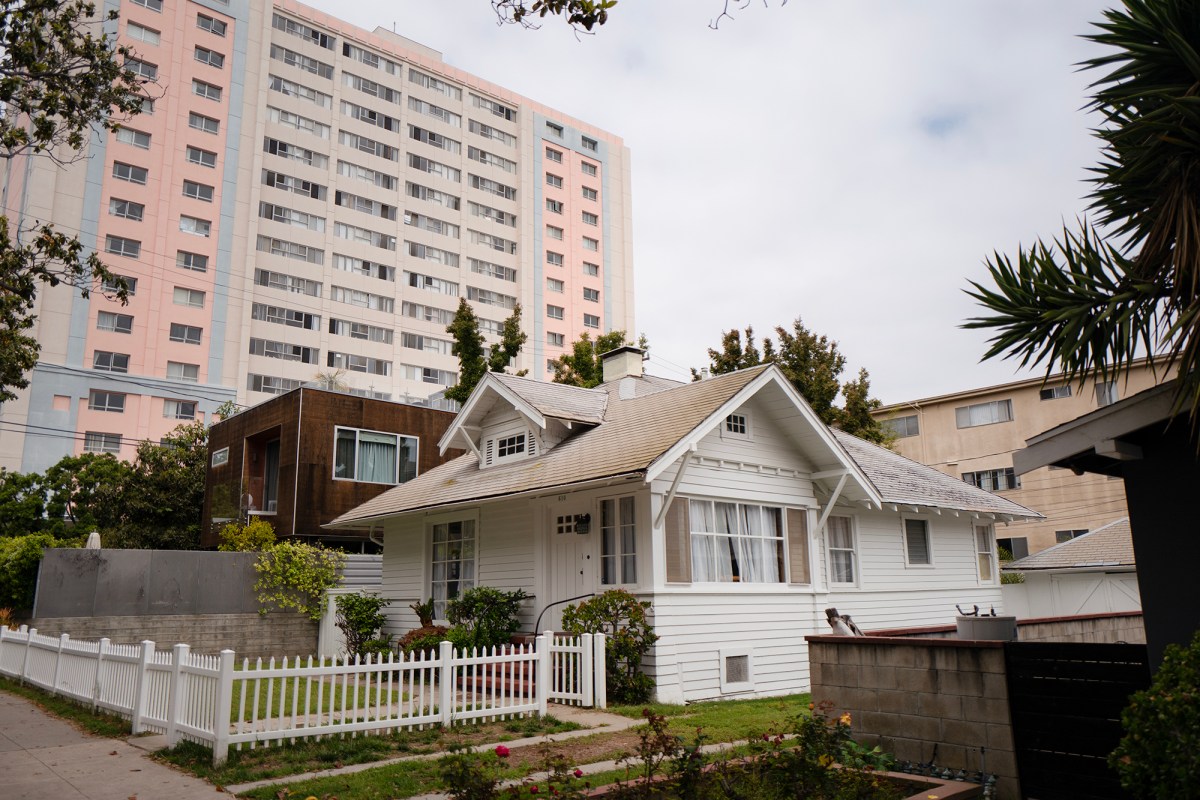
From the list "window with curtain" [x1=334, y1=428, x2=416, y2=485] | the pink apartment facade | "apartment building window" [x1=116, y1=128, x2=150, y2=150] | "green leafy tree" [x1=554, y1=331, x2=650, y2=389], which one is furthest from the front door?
"apartment building window" [x1=116, y1=128, x2=150, y2=150]

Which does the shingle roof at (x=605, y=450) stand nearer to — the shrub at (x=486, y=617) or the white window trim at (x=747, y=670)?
the shrub at (x=486, y=617)

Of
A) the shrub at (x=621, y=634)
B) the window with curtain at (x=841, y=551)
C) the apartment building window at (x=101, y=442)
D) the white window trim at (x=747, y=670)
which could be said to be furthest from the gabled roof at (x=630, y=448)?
the apartment building window at (x=101, y=442)

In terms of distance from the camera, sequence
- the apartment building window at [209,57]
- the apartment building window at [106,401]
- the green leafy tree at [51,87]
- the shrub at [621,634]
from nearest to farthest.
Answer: the green leafy tree at [51,87] → the shrub at [621,634] → the apartment building window at [106,401] → the apartment building window at [209,57]

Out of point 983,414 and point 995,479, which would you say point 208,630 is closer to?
point 995,479

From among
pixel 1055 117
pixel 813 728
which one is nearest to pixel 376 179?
pixel 1055 117

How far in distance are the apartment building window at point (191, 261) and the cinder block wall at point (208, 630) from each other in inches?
1447

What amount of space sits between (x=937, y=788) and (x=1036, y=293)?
4.92 m

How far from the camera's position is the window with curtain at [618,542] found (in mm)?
14758

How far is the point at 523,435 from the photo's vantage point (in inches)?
716

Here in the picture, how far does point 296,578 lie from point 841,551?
12.8 m

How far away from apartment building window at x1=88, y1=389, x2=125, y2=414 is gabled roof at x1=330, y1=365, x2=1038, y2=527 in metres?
32.2

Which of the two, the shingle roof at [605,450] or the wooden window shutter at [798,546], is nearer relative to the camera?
the shingle roof at [605,450]

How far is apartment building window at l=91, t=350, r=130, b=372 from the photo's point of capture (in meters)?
47.0

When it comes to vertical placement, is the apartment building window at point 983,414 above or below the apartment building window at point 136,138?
below
